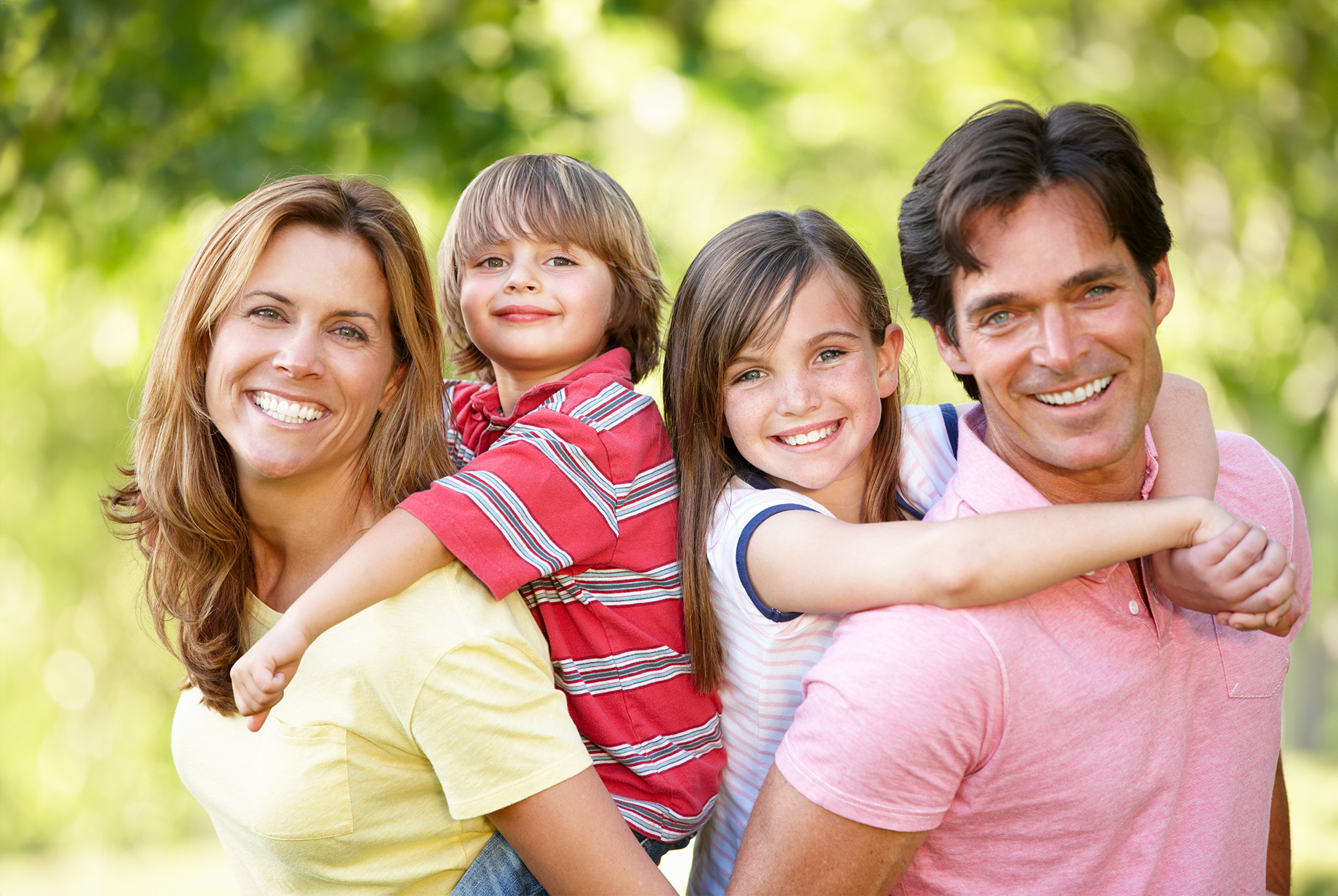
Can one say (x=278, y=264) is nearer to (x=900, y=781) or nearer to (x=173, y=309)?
(x=173, y=309)

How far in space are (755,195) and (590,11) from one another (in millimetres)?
1208

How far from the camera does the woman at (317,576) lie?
1725mm

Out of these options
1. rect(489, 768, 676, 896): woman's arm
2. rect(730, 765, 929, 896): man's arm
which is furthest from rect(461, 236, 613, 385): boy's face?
rect(730, 765, 929, 896): man's arm

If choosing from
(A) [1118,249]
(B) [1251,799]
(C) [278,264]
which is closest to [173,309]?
(C) [278,264]

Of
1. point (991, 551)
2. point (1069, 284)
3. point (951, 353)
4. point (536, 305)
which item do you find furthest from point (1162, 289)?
point (536, 305)

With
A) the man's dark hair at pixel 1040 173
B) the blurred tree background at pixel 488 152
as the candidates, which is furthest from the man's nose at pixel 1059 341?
the blurred tree background at pixel 488 152

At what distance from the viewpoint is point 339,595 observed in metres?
1.70

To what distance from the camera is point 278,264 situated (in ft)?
6.22

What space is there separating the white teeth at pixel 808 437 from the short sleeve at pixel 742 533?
3.9 inches

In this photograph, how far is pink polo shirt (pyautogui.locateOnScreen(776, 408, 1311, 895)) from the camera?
1.67 m

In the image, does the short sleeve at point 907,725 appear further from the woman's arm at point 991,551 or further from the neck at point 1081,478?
the neck at point 1081,478

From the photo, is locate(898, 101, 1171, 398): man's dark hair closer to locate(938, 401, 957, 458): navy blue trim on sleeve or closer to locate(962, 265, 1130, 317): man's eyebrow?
locate(962, 265, 1130, 317): man's eyebrow

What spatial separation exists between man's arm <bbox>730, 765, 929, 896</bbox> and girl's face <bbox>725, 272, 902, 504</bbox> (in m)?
0.64

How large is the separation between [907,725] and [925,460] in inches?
29.0
